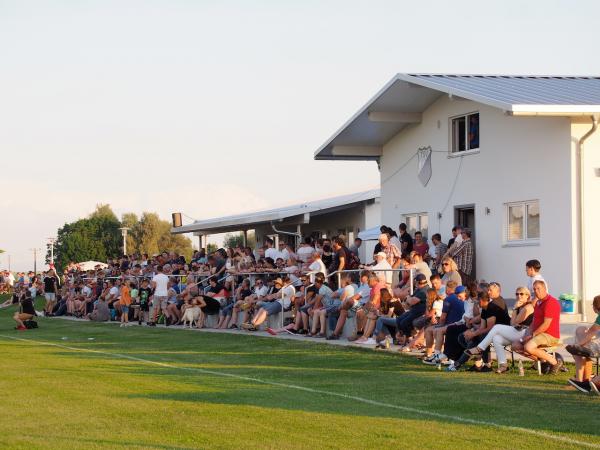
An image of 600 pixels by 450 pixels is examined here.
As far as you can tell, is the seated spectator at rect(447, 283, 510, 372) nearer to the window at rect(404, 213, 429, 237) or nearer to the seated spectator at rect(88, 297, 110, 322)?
the window at rect(404, 213, 429, 237)

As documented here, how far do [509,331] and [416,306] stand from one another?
12.1 feet

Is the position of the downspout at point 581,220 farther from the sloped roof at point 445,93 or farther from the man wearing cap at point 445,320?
the man wearing cap at point 445,320

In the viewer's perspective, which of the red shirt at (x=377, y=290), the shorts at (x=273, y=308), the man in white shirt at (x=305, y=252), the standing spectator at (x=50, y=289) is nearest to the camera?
the red shirt at (x=377, y=290)

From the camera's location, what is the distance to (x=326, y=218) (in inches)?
1507

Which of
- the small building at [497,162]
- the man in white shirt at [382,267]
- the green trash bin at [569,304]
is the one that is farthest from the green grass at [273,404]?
the small building at [497,162]

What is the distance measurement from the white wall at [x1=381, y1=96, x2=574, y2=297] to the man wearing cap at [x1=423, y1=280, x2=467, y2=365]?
17.1 ft

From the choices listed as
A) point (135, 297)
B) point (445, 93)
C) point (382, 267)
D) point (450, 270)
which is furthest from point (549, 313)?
point (135, 297)

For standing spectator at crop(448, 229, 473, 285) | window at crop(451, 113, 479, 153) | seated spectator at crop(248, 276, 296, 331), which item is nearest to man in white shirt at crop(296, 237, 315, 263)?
seated spectator at crop(248, 276, 296, 331)

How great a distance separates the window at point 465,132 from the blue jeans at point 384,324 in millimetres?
7125

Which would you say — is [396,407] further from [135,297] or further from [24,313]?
[135,297]

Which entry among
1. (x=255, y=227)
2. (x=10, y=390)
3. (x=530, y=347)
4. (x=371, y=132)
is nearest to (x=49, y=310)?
(x=255, y=227)

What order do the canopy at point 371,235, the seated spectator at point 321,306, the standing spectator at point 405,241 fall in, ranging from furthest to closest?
the canopy at point 371,235
the standing spectator at point 405,241
the seated spectator at point 321,306

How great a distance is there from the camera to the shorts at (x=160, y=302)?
30655mm

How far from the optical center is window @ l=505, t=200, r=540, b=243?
22.4 metres
